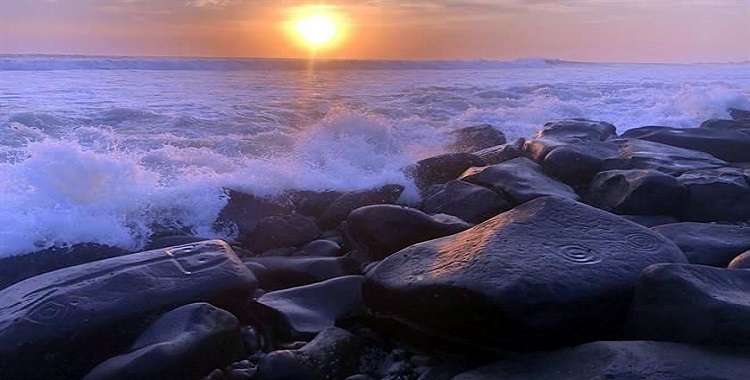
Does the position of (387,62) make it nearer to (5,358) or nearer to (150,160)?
(150,160)

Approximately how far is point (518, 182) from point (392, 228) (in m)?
1.48

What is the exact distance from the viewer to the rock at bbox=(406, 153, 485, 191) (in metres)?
7.38

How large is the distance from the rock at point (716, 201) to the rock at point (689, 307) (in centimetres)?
267

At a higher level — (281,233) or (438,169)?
(438,169)

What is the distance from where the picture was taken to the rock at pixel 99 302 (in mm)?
3207

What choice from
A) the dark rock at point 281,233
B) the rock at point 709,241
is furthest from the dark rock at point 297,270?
the rock at point 709,241

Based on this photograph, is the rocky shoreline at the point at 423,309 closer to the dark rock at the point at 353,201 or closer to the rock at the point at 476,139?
the dark rock at the point at 353,201

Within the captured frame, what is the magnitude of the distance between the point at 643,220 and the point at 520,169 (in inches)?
48.9

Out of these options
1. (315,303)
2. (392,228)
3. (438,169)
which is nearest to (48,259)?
(315,303)

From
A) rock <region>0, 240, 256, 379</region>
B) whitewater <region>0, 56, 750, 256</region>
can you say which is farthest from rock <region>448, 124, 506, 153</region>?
rock <region>0, 240, 256, 379</region>

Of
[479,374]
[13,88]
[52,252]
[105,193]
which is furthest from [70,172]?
[13,88]

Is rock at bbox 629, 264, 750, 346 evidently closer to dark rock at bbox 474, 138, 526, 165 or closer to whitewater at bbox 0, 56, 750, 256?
whitewater at bbox 0, 56, 750, 256

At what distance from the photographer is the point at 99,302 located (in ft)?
11.3

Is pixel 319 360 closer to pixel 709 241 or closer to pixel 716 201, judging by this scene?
pixel 709 241
